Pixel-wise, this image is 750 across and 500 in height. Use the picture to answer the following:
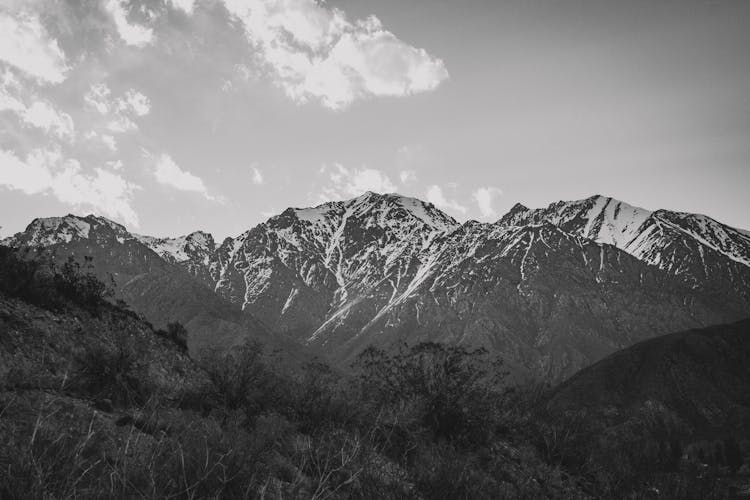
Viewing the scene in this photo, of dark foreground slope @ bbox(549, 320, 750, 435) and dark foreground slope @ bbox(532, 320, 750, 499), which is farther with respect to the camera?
dark foreground slope @ bbox(549, 320, 750, 435)

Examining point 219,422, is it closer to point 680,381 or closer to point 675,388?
Result: point 675,388

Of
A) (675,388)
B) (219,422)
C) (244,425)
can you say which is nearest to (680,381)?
(675,388)

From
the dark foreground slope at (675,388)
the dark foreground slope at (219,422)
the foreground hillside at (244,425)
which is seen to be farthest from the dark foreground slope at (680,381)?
the dark foreground slope at (219,422)


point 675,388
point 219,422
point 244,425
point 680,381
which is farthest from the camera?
point 680,381

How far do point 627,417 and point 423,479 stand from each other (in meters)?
131

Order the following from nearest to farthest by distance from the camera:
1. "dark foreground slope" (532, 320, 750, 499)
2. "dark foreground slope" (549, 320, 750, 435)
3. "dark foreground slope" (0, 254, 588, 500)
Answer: "dark foreground slope" (0, 254, 588, 500) → "dark foreground slope" (532, 320, 750, 499) → "dark foreground slope" (549, 320, 750, 435)

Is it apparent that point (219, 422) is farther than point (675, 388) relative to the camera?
No

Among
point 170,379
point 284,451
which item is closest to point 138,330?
point 170,379

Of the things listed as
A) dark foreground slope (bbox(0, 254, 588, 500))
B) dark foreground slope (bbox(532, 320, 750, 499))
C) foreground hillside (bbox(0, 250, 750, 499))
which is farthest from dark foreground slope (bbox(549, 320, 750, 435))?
dark foreground slope (bbox(0, 254, 588, 500))

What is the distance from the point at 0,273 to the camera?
400 inches

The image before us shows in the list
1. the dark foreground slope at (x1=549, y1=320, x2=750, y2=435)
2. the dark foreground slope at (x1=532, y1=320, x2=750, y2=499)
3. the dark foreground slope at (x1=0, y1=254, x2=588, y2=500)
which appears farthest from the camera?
the dark foreground slope at (x1=549, y1=320, x2=750, y2=435)

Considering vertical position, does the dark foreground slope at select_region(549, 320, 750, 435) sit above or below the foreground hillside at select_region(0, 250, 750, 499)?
above

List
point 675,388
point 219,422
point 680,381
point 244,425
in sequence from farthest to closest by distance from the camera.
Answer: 1. point 680,381
2. point 675,388
3. point 244,425
4. point 219,422

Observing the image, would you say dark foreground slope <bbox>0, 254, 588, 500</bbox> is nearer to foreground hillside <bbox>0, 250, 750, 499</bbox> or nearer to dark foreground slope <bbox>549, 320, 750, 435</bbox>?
foreground hillside <bbox>0, 250, 750, 499</bbox>
